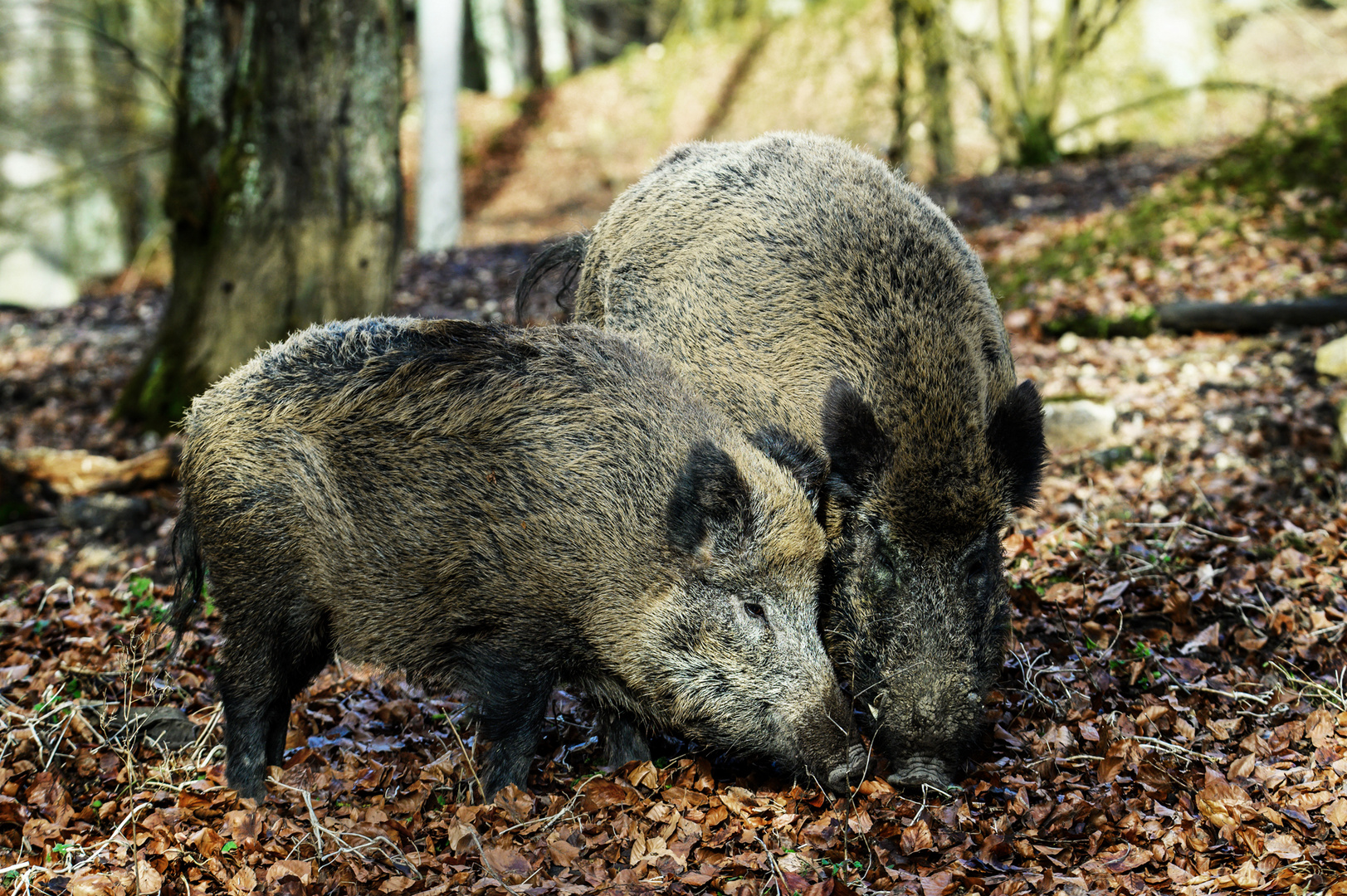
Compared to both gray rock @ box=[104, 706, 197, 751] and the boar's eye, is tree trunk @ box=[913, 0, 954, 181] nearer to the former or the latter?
the boar's eye

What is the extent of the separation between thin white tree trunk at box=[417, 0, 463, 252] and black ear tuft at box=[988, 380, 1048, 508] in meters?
13.7

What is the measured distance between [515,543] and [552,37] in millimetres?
30066

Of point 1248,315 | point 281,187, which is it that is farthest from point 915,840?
point 1248,315

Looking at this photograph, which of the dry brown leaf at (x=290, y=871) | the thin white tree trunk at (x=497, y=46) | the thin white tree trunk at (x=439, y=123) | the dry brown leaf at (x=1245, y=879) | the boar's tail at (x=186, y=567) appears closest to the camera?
the dry brown leaf at (x=1245, y=879)

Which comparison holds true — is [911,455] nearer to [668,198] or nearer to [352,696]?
[668,198]

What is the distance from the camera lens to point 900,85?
53.9ft

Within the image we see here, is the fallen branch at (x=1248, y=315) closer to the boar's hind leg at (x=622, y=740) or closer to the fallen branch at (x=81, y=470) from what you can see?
the boar's hind leg at (x=622, y=740)

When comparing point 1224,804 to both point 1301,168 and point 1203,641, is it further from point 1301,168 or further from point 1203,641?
point 1301,168

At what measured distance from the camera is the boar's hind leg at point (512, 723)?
13.4ft

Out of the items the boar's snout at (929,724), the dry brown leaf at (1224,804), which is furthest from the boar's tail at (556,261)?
the dry brown leaf at (1224,804)

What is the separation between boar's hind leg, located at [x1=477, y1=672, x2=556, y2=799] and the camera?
4.09 m

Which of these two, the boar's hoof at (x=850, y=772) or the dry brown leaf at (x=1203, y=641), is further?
the dry brown leaf at (x=1203, y=641)

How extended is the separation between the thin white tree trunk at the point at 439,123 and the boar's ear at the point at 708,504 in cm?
1376

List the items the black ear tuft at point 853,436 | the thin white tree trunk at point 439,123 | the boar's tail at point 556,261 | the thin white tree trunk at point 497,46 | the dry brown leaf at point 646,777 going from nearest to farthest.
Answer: the dry brown leaf at point 646,777
the black ear tuft at point 853,436
the boar's tail at point 556,261
the thin white tree trunk at point 439,123
the thin white tree trunk at point 497,46
